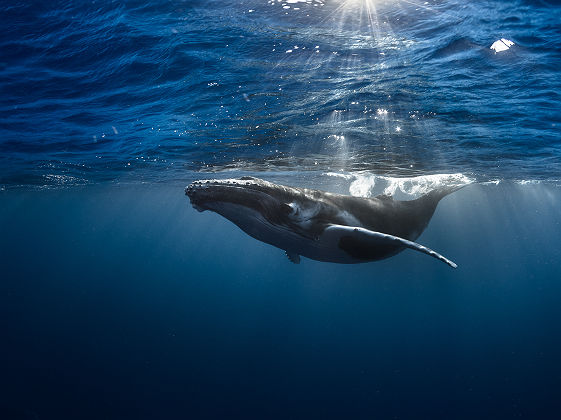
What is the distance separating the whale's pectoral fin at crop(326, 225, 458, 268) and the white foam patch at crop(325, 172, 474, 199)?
55.2 ft

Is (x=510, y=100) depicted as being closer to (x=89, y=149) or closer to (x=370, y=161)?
(x=370, y=161)

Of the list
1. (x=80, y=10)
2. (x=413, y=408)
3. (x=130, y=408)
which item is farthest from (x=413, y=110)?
(x=130, y=408)

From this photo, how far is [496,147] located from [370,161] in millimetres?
6125

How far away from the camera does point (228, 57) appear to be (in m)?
9.02

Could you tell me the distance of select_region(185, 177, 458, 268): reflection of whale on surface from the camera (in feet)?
16.5

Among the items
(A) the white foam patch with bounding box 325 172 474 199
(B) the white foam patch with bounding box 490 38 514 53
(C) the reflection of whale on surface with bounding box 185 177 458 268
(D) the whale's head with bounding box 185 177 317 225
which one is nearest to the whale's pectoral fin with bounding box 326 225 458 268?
(C) the reflection of whale on surface with bounding box 185 177 458 268

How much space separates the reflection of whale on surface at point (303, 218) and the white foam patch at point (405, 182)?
642 inches

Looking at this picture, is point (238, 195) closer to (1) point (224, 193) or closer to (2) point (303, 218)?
(1) point (224, 193)

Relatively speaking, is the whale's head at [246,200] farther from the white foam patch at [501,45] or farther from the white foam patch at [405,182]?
the white foam patch at [405,182]

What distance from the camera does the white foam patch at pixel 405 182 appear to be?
23903 mm

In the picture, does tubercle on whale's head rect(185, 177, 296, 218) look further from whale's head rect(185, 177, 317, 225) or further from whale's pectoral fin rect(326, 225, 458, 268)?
whale's pectoral fin rect(326, 225, 458, 268)

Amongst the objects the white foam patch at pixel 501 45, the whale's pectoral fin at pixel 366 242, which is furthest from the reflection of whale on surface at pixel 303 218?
the white foam patch at pixel 501 45

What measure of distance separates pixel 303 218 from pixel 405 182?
23059 millimetres

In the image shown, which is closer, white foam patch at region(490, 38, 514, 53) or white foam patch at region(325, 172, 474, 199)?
white foam patch at region(490, 38, 514, 53)
